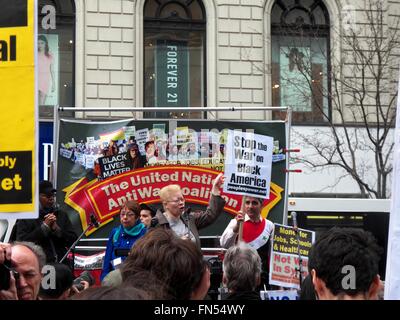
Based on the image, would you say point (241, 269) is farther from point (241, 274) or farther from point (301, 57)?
point (301, 57)

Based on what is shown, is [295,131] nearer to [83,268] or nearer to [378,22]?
[378,22]

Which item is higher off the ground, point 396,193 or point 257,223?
point 396,193

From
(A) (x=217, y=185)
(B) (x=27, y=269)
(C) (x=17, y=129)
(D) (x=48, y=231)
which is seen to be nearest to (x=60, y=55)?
(A) (x=217, y=185)

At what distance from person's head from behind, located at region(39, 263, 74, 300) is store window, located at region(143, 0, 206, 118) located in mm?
16873

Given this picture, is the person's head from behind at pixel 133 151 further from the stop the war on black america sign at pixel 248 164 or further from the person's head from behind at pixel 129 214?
the person's head from behind at pixel 129 214

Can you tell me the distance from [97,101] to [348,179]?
7.37 m

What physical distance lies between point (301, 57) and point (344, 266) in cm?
1864

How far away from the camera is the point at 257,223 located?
9.11 metres

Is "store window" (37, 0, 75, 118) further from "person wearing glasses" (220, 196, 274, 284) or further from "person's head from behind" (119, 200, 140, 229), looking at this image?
"person's head from behind" (119, 200, 140, 229)

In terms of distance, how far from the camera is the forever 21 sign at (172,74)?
69.6ft

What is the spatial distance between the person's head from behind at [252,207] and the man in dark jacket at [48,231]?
219 cm

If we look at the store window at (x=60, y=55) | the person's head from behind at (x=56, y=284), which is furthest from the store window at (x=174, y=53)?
the person's head from behind at (x=56, y=284)
